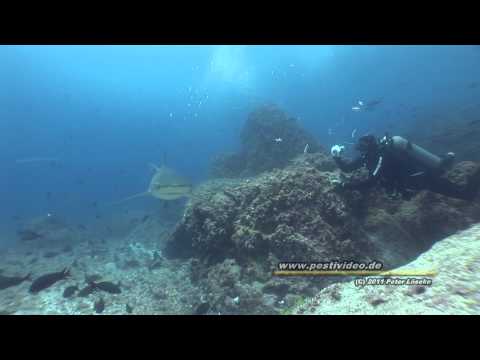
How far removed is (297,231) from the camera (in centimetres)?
840

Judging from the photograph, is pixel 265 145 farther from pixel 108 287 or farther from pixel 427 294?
pixel 427 294

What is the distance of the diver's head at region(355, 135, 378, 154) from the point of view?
30.3 ft

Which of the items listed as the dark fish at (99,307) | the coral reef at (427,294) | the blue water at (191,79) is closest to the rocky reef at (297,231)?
the coral reef at (427,294)

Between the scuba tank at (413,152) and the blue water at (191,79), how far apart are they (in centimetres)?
5628

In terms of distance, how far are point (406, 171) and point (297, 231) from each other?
147 inches

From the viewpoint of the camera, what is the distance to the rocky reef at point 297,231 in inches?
310

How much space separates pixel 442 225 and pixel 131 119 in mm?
138233

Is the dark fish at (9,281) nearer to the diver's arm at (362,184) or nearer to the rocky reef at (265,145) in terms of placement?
the diver's arm at (362,184)

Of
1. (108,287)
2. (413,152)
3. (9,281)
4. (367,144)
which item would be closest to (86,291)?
(108,287)

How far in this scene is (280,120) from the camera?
25328mm
